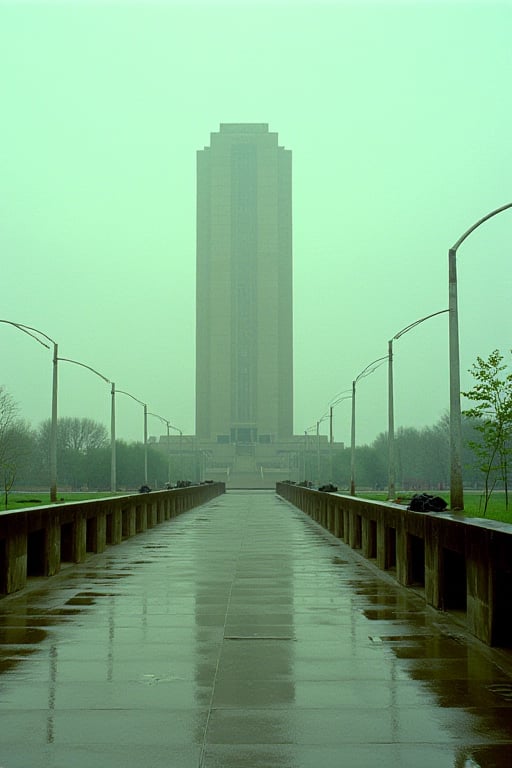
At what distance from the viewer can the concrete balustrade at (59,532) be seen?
610 inches

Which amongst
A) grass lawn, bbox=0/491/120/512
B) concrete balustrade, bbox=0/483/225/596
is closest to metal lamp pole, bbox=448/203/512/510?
concrete balustrade, bbox=0/483/225/596

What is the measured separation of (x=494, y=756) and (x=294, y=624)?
5.97 m

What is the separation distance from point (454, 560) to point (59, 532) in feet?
26.8

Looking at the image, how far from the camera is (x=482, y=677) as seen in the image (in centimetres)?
930

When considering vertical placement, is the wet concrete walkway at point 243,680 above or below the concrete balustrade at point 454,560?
A: below

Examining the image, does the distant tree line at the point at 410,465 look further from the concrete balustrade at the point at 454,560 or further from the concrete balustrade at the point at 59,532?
the concrete balustrade at the point at 454,560

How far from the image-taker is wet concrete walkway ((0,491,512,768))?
22.8 feet

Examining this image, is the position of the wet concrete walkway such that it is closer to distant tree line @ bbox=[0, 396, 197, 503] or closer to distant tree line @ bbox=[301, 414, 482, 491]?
distant tree line @ bbox=[0, 396, 197, 503]

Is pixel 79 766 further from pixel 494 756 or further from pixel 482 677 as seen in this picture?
pixel 482 677

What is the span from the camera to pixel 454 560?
1412 cm

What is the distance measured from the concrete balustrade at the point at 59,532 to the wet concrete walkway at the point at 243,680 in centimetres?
64

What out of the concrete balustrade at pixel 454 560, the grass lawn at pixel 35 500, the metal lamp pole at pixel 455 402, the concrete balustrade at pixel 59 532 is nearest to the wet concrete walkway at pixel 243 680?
the concrete balustrade at pixel 454 560

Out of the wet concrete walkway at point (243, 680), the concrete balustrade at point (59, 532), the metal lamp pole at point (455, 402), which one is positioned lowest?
the wet concrete walkway at point (243, 680)

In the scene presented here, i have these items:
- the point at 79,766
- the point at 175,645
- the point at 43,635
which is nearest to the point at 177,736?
→ the point at 79,766
